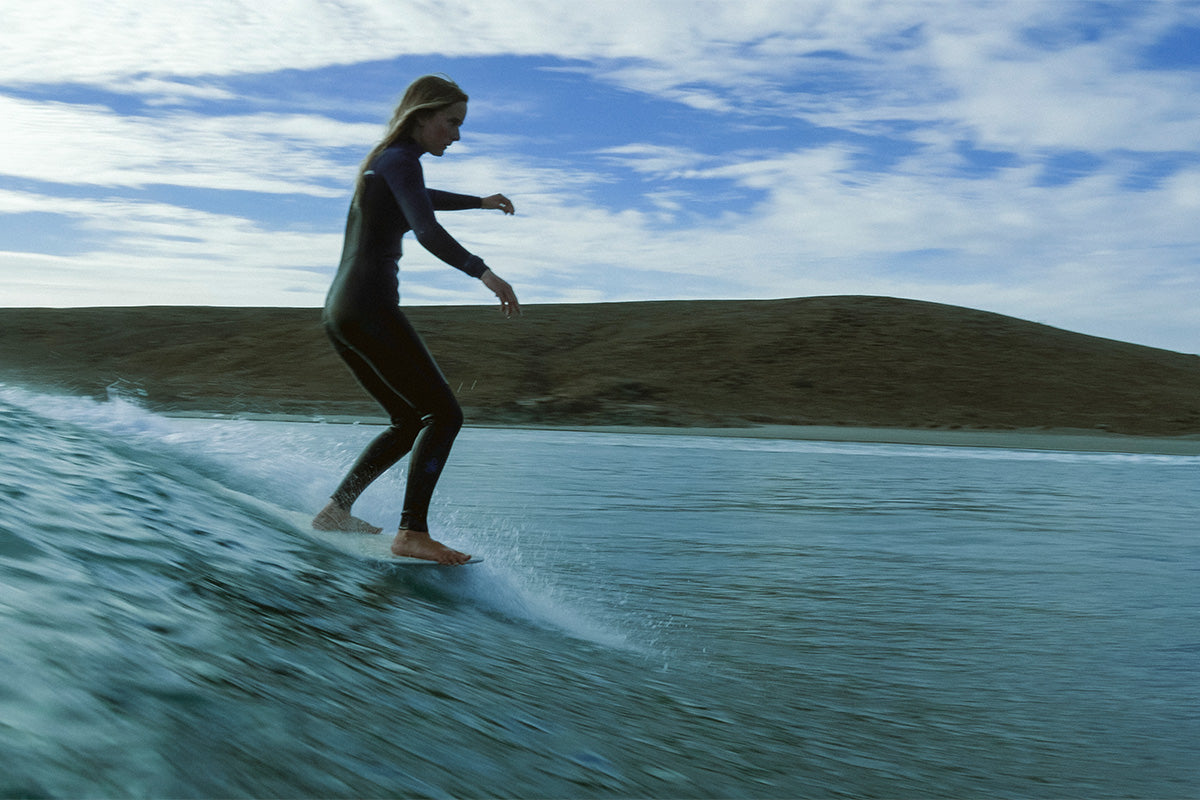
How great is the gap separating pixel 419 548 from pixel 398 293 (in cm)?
95

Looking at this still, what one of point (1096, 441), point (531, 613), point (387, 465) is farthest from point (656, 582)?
point (1096, 441)

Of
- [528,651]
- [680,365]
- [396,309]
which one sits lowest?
[528,651]

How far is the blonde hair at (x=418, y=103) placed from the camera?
423cm

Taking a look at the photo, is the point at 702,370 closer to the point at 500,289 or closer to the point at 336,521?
the point at 336,521

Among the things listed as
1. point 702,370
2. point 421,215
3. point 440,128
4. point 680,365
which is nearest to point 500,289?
point 421,215

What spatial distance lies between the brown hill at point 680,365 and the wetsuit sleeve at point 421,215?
31548 millimetres

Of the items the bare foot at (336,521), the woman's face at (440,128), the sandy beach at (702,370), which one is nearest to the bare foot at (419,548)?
the bare foot at (336,521)

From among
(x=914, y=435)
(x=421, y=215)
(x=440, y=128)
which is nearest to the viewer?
(x=421, y=215)

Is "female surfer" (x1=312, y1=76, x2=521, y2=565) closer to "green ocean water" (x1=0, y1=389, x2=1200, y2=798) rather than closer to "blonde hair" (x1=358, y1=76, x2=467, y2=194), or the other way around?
"blonde hair" (x1=358, y1=76, x2=467, y2=194)

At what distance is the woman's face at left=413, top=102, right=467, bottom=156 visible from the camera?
4.23 metres

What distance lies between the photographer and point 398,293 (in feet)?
14.5

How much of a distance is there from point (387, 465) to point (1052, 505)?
8404mm

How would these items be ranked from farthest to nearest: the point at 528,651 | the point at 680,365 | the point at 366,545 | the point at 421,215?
1. the point at 680,365
2. the point at 366,545
3. the point at 421,215
4. the point at 528,651

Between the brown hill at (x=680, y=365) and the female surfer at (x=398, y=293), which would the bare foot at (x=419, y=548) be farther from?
the brown hill at (x=680, y=365)
